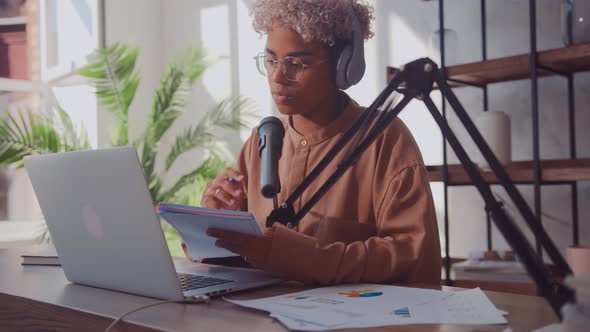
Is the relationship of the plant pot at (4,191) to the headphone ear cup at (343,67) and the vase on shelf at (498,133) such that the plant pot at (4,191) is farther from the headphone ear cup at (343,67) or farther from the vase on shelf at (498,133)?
the headphone ear cup at (343,67)

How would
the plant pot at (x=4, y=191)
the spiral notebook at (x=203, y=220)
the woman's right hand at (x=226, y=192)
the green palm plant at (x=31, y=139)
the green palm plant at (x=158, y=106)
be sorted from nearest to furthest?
the spiral notebook at (x=203, y=220), the woman's right hand at (x=226, y=192), the green palm plant at (x=31, y=139), the green palm plant at (x=158, y=106), the plant pot at (x=4, y=191)

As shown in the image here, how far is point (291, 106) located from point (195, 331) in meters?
0.77

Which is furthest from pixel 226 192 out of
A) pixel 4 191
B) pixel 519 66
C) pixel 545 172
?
pixel 4 191

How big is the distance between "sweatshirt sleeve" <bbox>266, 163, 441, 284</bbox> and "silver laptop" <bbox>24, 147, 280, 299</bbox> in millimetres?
90

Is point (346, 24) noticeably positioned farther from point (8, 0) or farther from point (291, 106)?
point (8, 0)

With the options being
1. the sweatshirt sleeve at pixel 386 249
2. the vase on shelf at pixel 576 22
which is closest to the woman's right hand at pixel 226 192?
the sweatshirt sleeve at pixel 386 249

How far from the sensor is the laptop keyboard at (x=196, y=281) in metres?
1.07

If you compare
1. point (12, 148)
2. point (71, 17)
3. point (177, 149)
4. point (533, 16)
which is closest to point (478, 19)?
point (533, 16)

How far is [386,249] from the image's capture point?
1171 mm

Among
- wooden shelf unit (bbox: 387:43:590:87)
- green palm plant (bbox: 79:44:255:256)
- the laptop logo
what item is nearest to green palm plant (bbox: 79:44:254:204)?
green palm plant (bbox: 79:44:255:256)

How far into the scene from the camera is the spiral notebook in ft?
3.01

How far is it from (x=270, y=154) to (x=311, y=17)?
1.50 ft

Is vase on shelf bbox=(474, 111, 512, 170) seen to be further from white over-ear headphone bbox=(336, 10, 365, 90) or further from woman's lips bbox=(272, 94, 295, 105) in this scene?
woman's lips bbox=(272, 94, 295, 105)

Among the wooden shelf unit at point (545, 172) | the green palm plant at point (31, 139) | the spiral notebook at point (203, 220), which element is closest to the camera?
the spiral notebook at point (203, 220)
